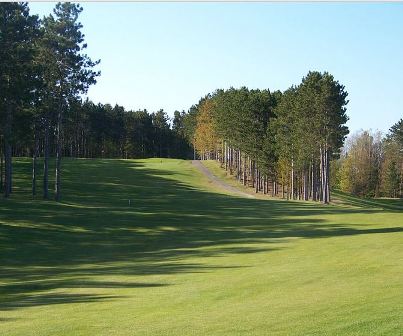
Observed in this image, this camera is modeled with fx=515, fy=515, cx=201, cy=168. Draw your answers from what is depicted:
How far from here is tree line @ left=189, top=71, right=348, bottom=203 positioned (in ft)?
206

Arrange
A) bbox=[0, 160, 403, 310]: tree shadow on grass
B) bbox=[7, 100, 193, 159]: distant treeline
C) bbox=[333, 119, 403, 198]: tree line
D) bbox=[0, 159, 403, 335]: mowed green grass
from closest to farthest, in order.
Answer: bbox=[0, 159, 403, 335]: mowed green grass
bbox=[0, 160, 403, 310]: tree shadow on grass
bbox=[333, 119, 403, 198]: tree line
bbox=[7, 100, 193, 159]: distant treeline

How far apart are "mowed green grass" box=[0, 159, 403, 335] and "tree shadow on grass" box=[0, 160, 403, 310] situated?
94mm

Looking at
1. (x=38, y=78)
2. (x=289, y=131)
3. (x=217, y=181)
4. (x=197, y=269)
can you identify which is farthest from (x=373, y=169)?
(x=197, y=269)

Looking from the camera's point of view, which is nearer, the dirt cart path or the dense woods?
the dense woods

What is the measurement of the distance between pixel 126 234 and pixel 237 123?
49.2 metres

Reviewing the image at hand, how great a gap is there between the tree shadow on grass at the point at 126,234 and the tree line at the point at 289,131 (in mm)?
12332

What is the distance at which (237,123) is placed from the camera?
277 feet

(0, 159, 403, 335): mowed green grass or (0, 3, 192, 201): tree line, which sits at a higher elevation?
(0, 3, 192, 201): tree line

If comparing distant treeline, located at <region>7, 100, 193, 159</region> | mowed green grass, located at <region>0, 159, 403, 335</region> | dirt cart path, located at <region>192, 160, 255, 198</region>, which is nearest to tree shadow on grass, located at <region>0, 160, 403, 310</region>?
mowed green grass, located at <region>0, 159, 403, 335</region>

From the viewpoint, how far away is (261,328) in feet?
37.2

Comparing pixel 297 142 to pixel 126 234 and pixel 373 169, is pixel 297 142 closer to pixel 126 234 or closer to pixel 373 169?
pixel 126 234

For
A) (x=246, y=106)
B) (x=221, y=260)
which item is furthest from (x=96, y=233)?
(x=246, y=106)

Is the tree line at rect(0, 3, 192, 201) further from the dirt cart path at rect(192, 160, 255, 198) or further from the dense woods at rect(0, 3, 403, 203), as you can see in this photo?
the dirt cart path at rect(192, 160, 255, 198)

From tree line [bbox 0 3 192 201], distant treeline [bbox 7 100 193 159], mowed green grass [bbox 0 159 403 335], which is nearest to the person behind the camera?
mowed green grass [bbox 0 159 403 335]
